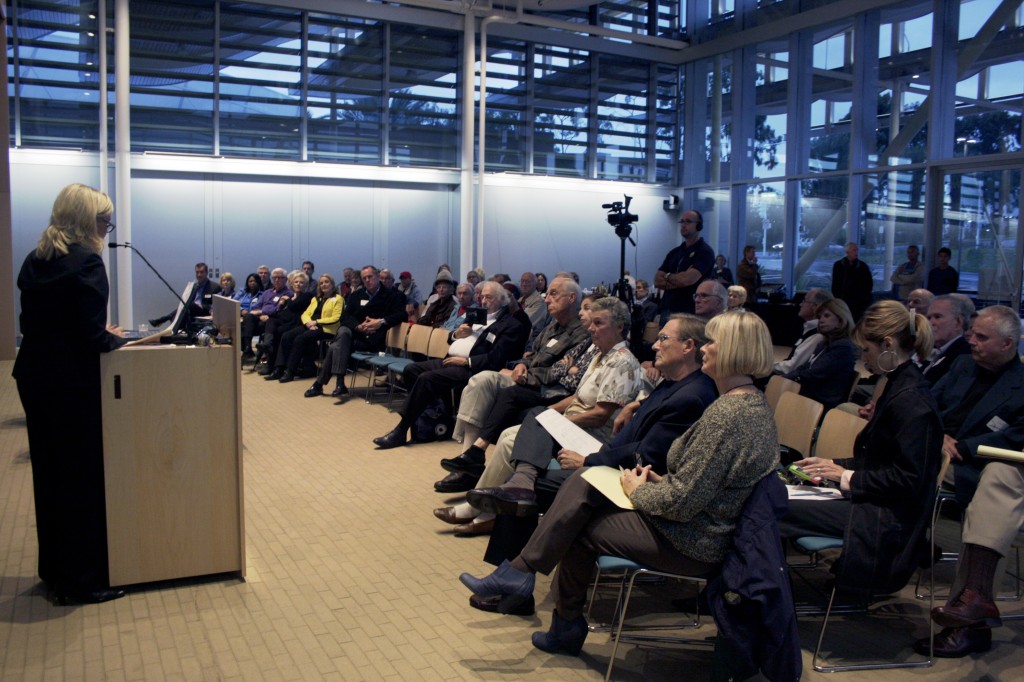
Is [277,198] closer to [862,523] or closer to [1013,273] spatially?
[1013,273]

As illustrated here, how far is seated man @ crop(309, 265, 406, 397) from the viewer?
8914 mm

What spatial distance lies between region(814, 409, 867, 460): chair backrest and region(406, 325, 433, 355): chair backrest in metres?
4.54

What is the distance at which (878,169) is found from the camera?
13.6 metres

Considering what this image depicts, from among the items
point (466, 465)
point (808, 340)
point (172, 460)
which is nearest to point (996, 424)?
point (808, 340)

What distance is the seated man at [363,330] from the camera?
29.2ft

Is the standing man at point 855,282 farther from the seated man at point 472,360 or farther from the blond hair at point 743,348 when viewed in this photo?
the blond hair at point 743,348

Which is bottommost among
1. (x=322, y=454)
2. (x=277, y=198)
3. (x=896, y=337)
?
(x=322, y=454)

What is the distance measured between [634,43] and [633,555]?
1581 cm

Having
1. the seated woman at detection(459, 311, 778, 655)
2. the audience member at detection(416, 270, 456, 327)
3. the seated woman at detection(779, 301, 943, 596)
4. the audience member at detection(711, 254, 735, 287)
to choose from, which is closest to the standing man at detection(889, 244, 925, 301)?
the audience member at detection(711, 254, 735, 287)

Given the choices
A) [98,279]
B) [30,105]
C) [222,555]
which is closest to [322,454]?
[222,555]

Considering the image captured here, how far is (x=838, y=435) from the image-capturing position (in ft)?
12.6

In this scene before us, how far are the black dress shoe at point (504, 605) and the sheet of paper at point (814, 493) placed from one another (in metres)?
1.12

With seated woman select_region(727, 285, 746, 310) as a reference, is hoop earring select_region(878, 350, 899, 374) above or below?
below

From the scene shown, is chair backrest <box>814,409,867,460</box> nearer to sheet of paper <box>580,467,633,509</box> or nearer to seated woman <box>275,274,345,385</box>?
sheet of paper <box>580,467,633,509</box>
